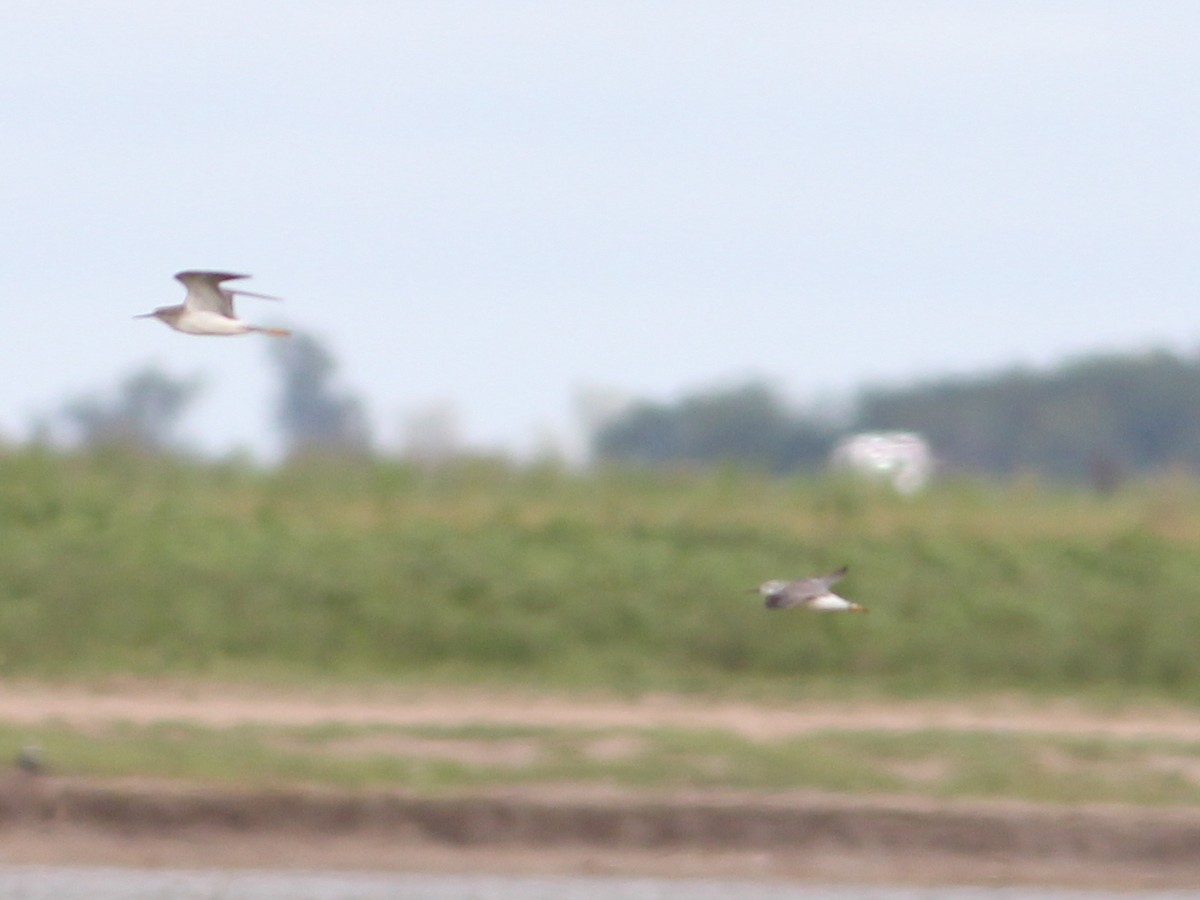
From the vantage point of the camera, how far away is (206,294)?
6758 millimetres

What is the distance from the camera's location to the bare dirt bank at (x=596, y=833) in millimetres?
9453

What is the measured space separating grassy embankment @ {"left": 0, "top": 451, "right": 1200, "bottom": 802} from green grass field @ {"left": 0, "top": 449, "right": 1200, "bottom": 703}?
0.06ft

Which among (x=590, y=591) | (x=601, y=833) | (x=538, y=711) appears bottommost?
(x=601, y=833)

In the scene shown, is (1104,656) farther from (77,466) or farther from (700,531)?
(77,466)

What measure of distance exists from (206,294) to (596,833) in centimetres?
382

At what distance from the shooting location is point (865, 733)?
34.8ft

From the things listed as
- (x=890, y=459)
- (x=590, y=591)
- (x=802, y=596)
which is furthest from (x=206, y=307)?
(x=890, y=459)

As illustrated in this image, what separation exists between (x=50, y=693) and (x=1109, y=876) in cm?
614

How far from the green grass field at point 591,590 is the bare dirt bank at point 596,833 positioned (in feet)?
8.97

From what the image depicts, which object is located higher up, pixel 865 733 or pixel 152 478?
pixel 152 478

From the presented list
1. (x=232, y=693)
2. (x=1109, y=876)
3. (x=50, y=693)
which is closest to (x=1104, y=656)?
(x=1109, y=876)

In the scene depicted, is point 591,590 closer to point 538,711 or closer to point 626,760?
point 538,711

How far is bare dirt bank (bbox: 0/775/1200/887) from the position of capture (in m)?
9.45

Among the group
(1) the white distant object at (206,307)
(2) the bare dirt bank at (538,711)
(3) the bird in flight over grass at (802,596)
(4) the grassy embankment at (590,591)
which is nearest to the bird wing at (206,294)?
(1) the white distant object at (206,307)
